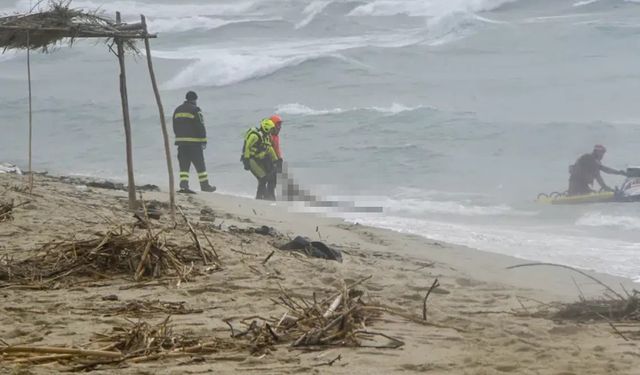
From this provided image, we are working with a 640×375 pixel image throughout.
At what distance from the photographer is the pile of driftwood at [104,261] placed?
6996mm

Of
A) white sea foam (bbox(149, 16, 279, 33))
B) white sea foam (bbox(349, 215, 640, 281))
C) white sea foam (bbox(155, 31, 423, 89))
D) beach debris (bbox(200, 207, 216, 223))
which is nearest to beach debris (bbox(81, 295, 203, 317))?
beach debris (bbox(200, 207, 216, 223))

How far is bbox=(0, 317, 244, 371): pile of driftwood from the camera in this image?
4742 millimetres

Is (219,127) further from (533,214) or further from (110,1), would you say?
(110,1)

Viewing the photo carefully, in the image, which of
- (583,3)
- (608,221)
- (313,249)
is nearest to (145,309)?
(313,249)

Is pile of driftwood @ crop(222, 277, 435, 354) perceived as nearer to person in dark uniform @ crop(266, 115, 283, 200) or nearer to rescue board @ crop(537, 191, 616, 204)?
person in dark uniform @ crop(266, 115, 283, 200)

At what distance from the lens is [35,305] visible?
20.2 feet

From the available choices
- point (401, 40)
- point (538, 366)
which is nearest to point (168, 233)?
point (538, 366)

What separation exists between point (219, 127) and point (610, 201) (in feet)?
36.8

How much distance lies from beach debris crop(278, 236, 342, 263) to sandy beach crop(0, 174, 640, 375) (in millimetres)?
149

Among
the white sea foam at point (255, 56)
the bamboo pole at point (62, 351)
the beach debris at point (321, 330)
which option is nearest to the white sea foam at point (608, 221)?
the beach debris at point (321, 330)

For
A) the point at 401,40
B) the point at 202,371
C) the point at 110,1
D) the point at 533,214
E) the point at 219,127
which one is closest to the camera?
the point at 202,371

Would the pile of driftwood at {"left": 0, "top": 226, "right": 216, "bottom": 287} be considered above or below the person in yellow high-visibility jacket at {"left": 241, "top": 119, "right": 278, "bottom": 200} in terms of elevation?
below

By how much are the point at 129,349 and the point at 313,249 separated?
3815 millimetres

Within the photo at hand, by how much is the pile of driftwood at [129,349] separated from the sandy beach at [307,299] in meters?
0.03
